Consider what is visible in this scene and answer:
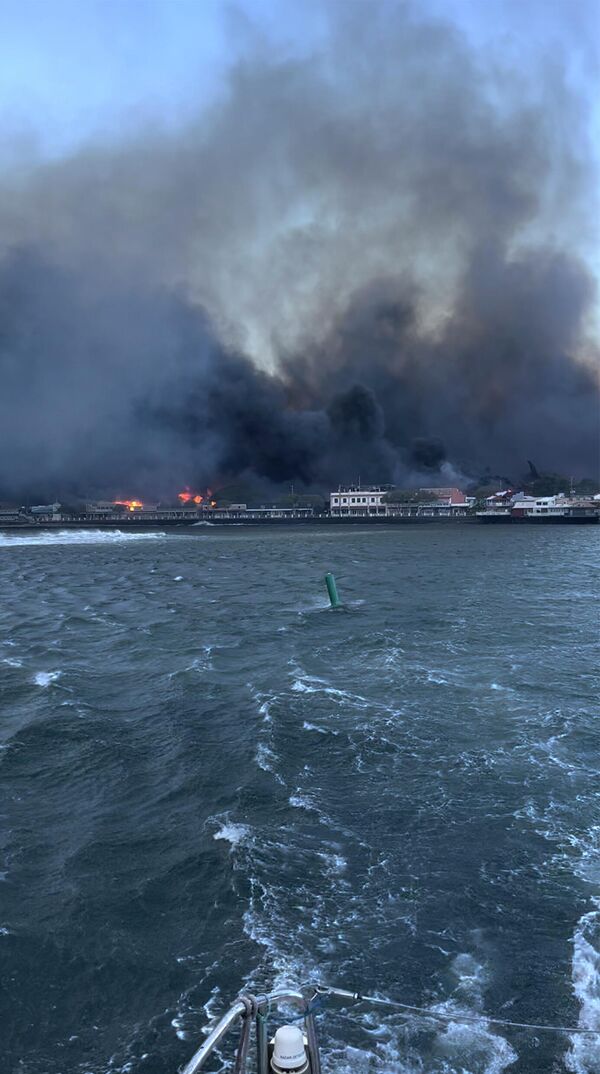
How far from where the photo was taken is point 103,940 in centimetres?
1173

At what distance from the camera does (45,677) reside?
93.9ft

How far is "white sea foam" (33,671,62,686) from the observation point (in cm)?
2781

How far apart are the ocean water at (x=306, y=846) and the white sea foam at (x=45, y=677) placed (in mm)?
147

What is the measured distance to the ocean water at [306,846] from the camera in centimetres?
997

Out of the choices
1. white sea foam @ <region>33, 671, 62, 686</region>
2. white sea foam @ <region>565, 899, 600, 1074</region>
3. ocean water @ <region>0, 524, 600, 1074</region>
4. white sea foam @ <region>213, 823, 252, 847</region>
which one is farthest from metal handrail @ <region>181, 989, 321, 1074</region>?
white sea foam @ <region>33, 671, 62, 686</region>

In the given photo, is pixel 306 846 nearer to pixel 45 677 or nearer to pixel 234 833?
pixel 234 833

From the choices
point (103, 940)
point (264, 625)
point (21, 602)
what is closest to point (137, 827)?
point (103, 940)

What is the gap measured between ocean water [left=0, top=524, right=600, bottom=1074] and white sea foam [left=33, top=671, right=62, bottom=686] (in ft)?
0.48

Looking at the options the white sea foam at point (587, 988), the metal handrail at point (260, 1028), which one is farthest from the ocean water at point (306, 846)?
the metal handrail at point (260, 1028)

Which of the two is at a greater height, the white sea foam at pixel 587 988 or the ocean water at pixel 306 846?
the ocean water at pixel 306 846

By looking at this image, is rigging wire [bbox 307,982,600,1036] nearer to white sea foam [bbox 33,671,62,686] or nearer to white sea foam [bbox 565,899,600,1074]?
white sea foam [bbox 565,899,600,1074]

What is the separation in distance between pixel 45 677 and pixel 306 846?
59.7ft

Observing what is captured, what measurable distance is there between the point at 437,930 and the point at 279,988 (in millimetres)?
3160

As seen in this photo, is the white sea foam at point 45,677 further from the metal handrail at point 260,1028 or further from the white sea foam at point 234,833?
the metal handrail at point 260,1028
